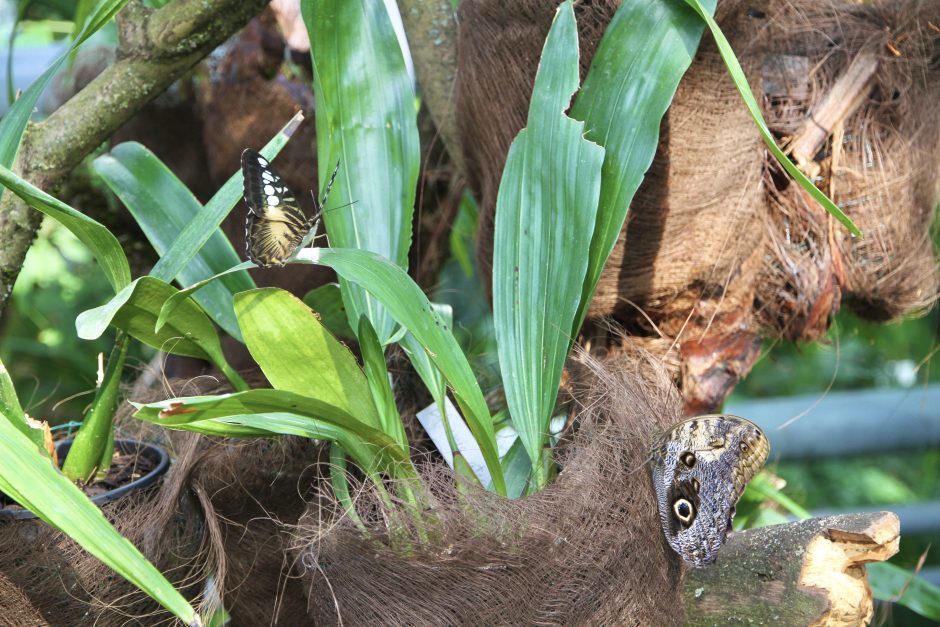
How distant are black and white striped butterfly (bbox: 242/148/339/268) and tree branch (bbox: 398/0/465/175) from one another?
272 mm

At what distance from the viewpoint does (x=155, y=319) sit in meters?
0.60

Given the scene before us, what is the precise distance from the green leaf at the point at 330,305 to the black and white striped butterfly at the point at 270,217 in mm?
55

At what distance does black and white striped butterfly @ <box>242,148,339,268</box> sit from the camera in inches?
24.1

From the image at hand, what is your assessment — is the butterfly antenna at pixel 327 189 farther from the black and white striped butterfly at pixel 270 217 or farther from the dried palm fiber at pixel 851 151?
A: the dried palm fiber at pixel 851 151

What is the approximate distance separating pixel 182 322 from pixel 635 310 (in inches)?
16.8

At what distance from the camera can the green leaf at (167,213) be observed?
72cm

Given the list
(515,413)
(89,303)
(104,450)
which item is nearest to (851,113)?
(515,413)

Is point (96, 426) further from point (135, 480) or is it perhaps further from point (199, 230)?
point (199, 230)

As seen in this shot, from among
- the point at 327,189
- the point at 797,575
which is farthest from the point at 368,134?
the point at 797,575

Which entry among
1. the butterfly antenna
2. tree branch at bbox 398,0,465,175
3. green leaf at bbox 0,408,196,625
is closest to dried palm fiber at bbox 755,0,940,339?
tree branch at bbox 398,0,465,175

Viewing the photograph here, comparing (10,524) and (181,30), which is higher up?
(181,30)

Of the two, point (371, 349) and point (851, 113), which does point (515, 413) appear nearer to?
point (371, 349)

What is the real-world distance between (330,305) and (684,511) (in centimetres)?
35

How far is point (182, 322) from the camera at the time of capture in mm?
628
